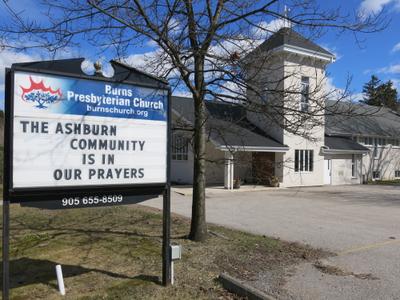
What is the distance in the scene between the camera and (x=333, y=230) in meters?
10.8

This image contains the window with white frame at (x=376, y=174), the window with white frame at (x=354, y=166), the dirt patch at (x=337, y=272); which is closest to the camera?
the dirt patch at (x=337, y=272)

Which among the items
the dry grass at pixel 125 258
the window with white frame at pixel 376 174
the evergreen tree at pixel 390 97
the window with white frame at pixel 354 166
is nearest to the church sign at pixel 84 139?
the dry grass at pixel 125 258

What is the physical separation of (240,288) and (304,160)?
22769 millimetres

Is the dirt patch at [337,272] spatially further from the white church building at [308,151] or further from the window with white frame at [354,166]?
the window with white frame at [354,166]

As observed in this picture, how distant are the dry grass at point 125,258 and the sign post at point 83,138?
58 centimetres

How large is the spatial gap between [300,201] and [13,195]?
15.0 m

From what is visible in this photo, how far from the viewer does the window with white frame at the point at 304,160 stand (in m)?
26.9

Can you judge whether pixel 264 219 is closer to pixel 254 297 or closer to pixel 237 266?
pixel 237 266

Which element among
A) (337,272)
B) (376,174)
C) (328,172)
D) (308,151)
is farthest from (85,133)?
(376,174)

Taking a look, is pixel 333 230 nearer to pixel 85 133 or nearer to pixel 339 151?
pixel 85 133

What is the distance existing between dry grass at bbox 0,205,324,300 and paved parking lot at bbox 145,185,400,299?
794mm

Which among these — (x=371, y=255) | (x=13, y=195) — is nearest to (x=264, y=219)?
(x=371, y=255)

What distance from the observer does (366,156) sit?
33.6m

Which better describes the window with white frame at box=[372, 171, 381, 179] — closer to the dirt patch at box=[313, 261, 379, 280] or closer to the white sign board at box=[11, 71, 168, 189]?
the dirt patch at box=[313, 261, 379, 280]
